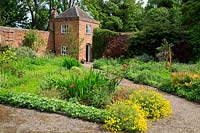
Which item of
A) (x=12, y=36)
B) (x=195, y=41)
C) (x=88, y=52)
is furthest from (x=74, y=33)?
(x=195, y=41)

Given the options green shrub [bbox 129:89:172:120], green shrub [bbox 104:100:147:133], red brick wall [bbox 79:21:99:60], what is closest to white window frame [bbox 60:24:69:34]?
red brick wall [bbox 79:21:99:60]

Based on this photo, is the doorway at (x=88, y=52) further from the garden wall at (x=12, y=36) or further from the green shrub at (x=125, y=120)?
the green shrub at (x=125, y=120)

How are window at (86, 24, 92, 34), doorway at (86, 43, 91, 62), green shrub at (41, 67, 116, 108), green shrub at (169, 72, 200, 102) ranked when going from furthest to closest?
1. doorway at (86, 43, 91, 62)
2. window at (86, 24, 92, 34)
3. green shrub at (169, 72, 200, 102)
4. green shrub at (41, 67, 116, 108)

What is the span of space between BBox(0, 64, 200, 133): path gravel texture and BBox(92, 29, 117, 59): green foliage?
22174 millimetres

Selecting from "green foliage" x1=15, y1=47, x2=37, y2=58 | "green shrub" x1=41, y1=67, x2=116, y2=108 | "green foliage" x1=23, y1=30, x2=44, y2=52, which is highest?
"green foliage" x1=23, y1=30, x2=44, y2=52

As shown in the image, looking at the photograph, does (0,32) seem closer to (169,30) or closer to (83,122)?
(169,30)

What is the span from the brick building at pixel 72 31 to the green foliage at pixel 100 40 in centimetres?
52

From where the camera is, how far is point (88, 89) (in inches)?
340

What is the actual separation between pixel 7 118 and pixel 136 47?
64.6ft

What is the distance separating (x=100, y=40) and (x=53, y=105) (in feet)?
77.0

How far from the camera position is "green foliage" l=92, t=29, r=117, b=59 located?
30172 millimetres

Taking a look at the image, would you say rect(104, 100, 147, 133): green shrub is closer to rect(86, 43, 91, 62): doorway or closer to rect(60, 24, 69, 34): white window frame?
rect(60, 24, 69, 34): white window frame

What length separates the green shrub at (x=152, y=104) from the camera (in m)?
7.86

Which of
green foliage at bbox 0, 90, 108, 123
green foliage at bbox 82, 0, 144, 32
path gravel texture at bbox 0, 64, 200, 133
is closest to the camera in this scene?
path gravel texture at bbox 0, 64, 200, 133
